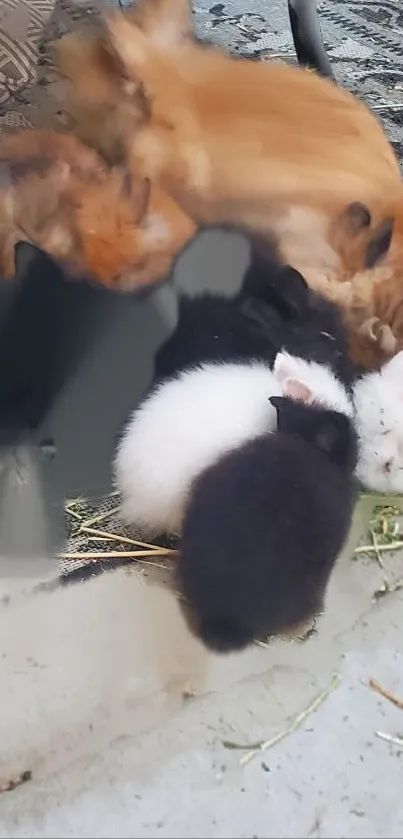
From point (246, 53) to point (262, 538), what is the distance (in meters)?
1.16

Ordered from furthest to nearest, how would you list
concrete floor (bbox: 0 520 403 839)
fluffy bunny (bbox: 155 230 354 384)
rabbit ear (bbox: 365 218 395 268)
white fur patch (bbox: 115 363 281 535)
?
rabbit ear (bbox: 365 218 395 268) < fluffy bunny (bbox: 155 230 354 384) < white fur patch (bbox: 115 363 281 535) < concrete floor (bbox: 0 520 403 839)

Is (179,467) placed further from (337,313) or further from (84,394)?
(337,313)

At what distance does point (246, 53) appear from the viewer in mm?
1664

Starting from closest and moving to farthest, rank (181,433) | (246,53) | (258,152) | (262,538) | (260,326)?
1. (262,538)
2. (181,433)
3. (260,326)
4. (258,152)
5. (246,53)

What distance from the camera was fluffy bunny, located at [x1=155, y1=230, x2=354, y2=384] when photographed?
40.4 inches

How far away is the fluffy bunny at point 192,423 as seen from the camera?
898 millimetres

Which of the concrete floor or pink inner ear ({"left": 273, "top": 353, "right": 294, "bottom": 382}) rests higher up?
pink inner ear ({"left": 273, "top": 353, "right": 294, "bottom": 382})

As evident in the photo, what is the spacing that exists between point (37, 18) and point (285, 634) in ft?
2.88

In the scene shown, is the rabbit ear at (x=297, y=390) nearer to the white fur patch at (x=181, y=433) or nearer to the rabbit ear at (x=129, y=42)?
the white fur patch at (x=181, y=433)

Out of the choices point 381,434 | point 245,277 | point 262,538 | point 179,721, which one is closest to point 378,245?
point 245,277

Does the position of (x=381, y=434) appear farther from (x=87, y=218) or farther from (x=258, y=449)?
(x=87, y=218)

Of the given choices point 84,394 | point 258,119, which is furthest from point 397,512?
point 258,119

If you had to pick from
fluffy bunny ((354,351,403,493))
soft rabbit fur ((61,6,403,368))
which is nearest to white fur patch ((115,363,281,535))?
fluffy bunny ((354,351,403,493))

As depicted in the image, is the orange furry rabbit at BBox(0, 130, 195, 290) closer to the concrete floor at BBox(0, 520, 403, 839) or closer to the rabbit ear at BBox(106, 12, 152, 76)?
the rabbit ear at BBox(106, 12, 152, 76)
